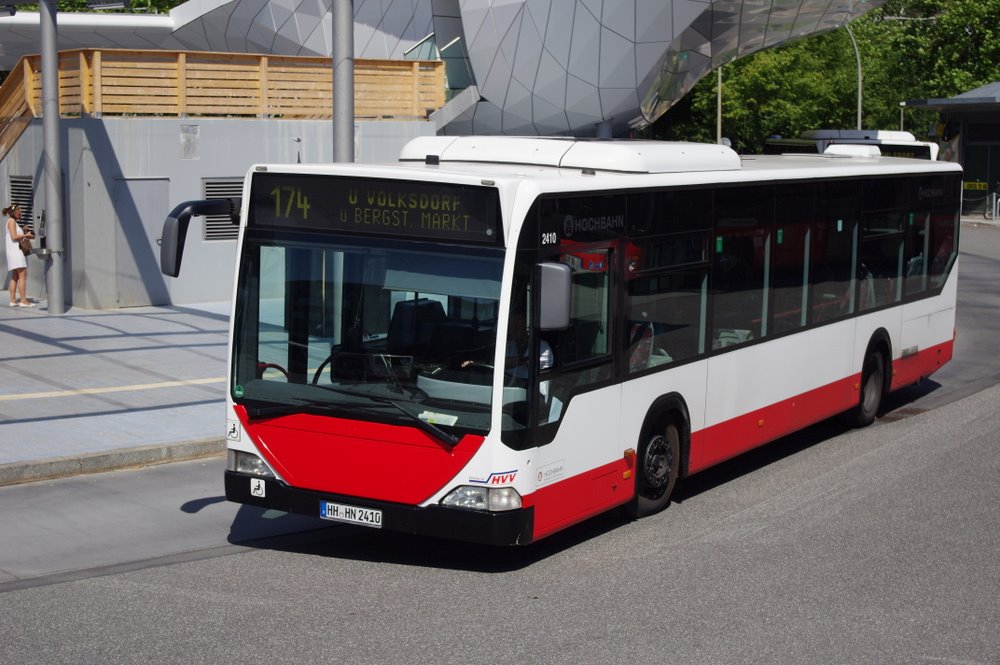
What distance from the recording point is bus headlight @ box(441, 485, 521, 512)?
8203 mm

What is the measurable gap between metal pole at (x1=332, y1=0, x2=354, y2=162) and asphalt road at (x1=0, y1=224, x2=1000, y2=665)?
3.71 metres

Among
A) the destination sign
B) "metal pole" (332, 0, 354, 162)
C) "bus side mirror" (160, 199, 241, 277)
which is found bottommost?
"bus side mirror" (160, 199, 241, 277)

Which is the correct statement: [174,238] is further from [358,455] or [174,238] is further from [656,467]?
[656,467]

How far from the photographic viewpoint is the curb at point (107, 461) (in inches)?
435

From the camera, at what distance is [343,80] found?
13945 millimetres

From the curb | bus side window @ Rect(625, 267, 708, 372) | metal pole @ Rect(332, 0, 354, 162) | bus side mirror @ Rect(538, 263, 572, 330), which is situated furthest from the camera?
metal pole @ Rect(332, 0, 354, 162)

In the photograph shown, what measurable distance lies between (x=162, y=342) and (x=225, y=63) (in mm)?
7270

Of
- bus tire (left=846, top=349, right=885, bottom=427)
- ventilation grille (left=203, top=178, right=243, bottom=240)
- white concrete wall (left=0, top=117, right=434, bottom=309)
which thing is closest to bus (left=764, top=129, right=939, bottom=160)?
white concrete wall (left=0, top=117, right=434, bottom=309)

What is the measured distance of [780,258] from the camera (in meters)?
11.8

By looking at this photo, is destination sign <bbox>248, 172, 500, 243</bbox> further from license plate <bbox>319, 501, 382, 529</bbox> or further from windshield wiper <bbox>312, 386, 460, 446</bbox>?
license plate <bbox>319, 501, 382, 529</bbox>

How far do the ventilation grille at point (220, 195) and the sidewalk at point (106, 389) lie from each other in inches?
89.2

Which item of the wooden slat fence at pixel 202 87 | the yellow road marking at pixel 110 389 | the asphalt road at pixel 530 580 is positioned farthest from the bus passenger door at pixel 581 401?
the wooden slat fence at pixel 202 87

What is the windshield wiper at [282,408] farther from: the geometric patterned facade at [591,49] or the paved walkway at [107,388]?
the geometric patterned facade at [591,49]

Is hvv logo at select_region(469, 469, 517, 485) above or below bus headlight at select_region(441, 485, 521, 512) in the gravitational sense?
above
